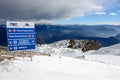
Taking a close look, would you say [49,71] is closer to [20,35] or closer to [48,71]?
[48,71]

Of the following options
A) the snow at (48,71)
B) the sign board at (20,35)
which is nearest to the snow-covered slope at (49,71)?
the snow at (48,71)

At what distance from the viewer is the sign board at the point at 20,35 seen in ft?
66.9

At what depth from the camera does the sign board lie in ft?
66.9

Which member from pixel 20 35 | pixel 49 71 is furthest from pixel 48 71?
pixel 20 35

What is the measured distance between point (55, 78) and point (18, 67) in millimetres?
3088

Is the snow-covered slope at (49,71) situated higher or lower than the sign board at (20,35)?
lower

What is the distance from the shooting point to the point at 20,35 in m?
20.9

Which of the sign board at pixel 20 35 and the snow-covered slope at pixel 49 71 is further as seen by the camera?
the sign board at pixel 20 35

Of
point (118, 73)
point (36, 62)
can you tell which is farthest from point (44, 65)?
point (118, 73)

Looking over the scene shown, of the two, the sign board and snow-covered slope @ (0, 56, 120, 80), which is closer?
snow-covered slope @ (0, 56, 120, 80)

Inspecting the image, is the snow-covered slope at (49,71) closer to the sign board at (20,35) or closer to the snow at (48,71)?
the snow at (48,71)

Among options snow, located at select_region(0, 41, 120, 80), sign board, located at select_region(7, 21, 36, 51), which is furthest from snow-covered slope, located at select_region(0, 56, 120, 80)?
sign board, located at select_region(7, 21, 36, 51)

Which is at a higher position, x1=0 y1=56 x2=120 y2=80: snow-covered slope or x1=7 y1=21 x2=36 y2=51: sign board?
x1=7 y1=21 x2=36 y2=51: sign board

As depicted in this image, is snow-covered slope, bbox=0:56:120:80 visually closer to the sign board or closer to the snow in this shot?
the snow
